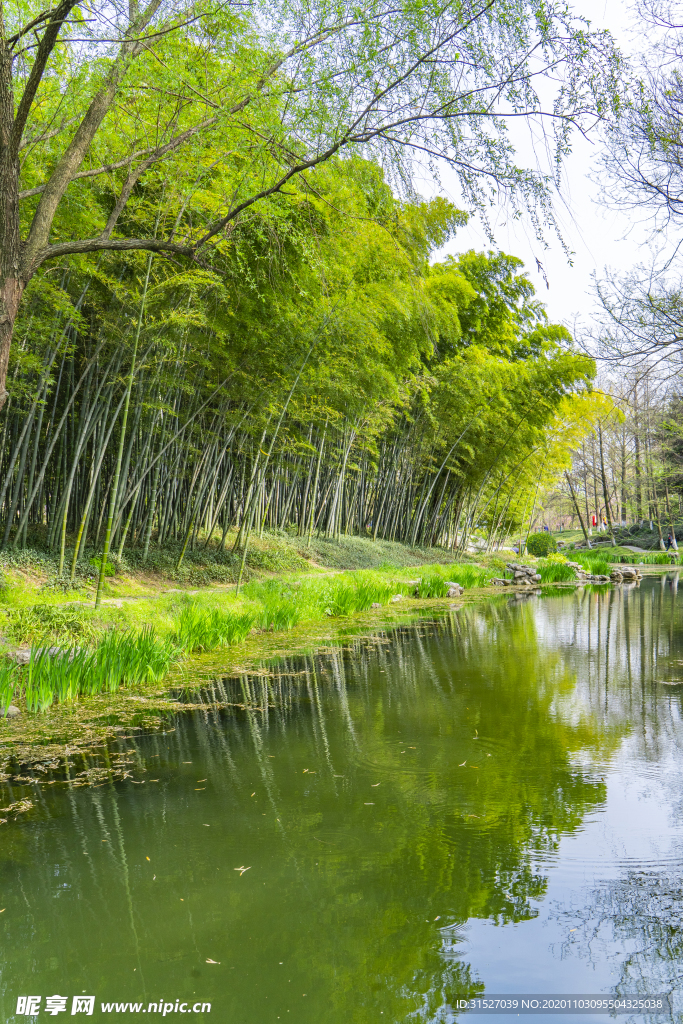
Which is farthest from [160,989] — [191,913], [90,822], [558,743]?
[558,743]

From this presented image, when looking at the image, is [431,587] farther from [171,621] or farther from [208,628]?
[171,621]

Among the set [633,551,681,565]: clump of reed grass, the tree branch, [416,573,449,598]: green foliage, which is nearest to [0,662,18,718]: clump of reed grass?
the tree branch

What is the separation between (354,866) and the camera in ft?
6.85

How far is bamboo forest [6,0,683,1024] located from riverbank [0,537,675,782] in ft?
0.14

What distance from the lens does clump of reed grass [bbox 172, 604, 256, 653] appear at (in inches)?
209

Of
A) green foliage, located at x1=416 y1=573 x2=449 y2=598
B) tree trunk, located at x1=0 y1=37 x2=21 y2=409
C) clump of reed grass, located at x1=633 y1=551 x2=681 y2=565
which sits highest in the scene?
tree trunk, located at x1=0 y1=37 x2=21 y2=409

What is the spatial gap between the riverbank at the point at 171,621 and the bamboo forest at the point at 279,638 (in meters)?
0.04

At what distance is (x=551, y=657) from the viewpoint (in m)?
5.71

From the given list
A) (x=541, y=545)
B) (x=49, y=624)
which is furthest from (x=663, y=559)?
(x=49, y=624)

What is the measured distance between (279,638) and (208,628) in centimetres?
98

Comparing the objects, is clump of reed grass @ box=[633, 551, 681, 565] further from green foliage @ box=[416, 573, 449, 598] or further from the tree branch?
the tree branch

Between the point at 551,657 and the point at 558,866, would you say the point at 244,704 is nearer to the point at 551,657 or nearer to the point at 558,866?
the point at 558,866

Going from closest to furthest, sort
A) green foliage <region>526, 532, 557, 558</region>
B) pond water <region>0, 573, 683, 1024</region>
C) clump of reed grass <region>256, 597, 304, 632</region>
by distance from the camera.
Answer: pond water <region>0, 573, 683, 1024</region>, clump of reed grass <region>256, 597, 304, 632</region>, green foliage <region>526, 532, 557, 558</region>

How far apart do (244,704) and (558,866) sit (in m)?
2.44
